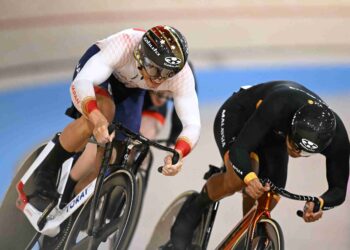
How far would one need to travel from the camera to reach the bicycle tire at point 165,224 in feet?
14.5

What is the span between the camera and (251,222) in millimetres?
3594

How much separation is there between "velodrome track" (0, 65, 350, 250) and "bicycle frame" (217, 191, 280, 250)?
93 cm

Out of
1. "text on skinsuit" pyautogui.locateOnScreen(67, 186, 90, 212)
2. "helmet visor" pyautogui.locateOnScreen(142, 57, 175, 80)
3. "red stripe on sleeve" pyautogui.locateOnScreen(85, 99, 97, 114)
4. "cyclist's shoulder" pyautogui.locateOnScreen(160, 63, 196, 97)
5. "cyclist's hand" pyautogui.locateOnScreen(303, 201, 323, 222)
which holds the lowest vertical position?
"text on skinsuit" pyautogui.locateOnScreen(67, 186, 90, 212)

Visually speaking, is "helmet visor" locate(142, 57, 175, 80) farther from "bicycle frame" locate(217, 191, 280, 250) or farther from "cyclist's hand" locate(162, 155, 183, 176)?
"bicycle frame" locate(217, 191, 280, 250)

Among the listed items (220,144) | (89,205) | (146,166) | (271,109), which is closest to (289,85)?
(271,109)

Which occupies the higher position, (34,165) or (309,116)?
(309,116)

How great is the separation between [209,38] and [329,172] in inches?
145

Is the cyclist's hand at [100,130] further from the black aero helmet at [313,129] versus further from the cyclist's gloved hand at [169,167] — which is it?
the black aero helmet at [313,129]

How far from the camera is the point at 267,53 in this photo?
709 cm

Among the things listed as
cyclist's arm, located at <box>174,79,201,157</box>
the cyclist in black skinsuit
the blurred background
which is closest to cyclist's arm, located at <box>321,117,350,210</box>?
the cyclist in black skinsuit

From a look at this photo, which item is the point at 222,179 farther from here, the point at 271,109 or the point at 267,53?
the point at 267,53

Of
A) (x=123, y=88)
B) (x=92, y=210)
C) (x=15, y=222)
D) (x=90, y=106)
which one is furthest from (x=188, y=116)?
(x=15, y=222)

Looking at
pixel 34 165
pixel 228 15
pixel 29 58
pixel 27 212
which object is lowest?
pixel 27 212

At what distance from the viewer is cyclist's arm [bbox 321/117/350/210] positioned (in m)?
3.64
